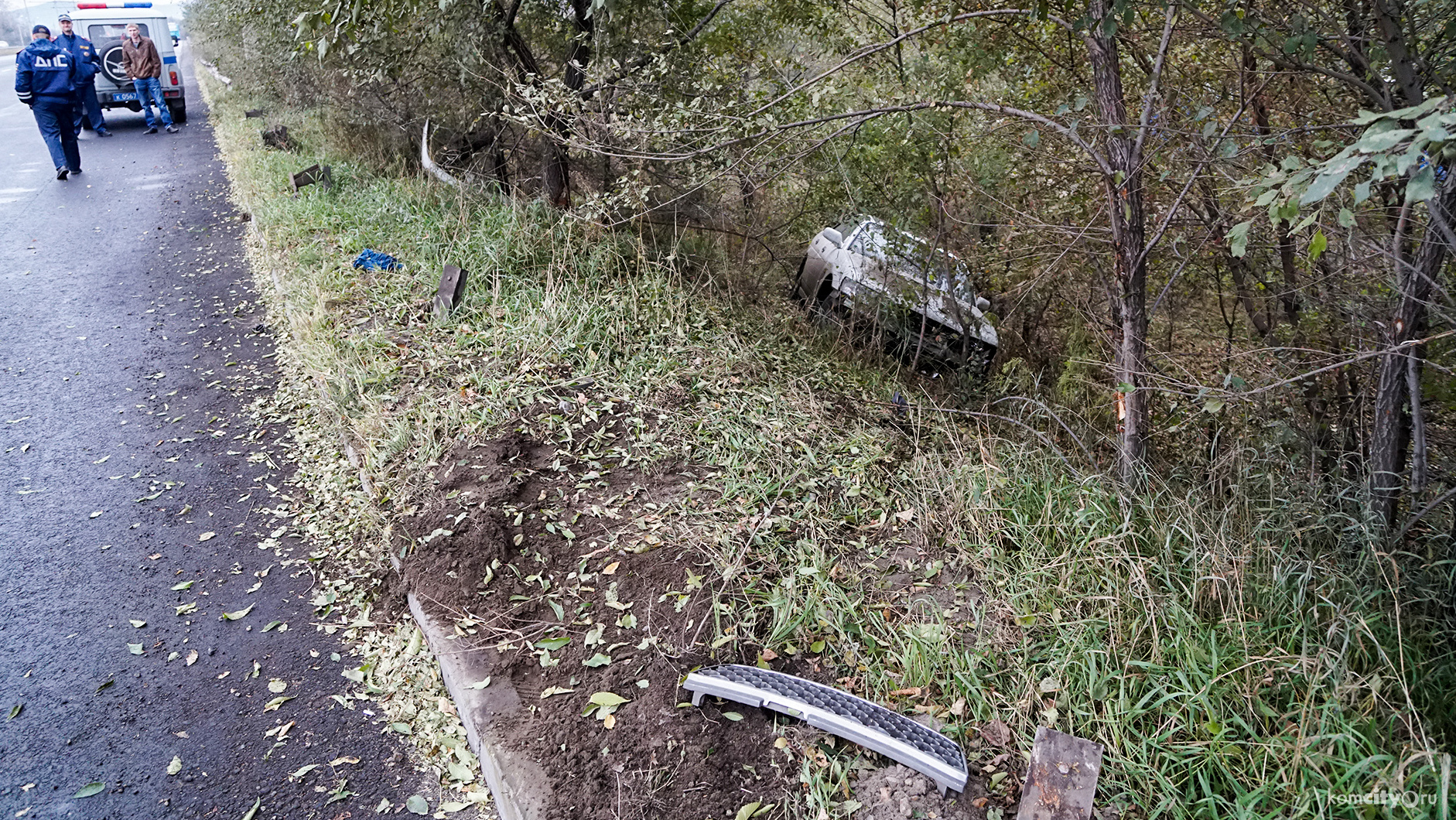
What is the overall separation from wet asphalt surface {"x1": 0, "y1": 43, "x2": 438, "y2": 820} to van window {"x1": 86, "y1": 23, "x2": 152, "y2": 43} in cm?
1223

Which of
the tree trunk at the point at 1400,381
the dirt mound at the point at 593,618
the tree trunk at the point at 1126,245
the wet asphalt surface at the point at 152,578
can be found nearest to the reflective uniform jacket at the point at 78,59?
the wet asphalt surface at the point at 152,578

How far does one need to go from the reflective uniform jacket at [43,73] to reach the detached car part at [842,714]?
12.6 metres

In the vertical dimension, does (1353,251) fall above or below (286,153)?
above

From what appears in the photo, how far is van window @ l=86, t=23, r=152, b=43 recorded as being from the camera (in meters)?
16.7

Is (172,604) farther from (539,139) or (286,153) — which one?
(286,153)

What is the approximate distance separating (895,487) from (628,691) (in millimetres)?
1879

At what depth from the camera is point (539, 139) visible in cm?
824

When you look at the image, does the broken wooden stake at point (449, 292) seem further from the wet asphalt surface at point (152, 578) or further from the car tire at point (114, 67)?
the car tire at point (114, 67)

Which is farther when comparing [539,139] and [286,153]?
[286,153]

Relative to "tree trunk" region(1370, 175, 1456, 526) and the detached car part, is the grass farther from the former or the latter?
"tree trunk" region(1370, 175, 1456, 526)

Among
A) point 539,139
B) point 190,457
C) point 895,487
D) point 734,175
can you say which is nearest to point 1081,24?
point 895,487

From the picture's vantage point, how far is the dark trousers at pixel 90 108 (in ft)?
38.2

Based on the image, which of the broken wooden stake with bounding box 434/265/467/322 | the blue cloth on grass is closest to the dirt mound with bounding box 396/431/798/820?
the broken wooden stake with bounding box 434/265/467/322

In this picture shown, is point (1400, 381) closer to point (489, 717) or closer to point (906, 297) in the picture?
point (906, 297)
